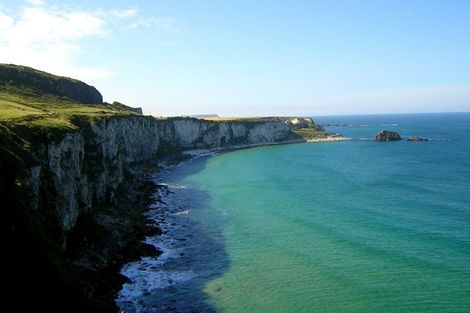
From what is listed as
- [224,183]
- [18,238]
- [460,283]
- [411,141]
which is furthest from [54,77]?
[411,141]

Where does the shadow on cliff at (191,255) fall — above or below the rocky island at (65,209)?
below

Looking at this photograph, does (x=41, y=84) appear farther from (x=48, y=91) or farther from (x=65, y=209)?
(x=65, y=209)

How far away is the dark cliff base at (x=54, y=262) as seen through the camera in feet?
90.9

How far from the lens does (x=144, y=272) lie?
43688mm

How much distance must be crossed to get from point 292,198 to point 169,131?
75604 mm

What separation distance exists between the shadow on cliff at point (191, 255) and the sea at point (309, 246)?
122 millimetres

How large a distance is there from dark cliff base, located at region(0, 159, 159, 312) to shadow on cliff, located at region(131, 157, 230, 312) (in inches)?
150

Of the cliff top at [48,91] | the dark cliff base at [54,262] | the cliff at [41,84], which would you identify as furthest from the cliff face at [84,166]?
the cliff at [41,84]

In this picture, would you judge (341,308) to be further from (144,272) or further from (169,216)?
(169,216)

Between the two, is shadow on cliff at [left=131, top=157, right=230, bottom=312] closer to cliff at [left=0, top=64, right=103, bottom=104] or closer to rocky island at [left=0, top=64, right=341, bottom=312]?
rocky island at [left=0, top=64, right=341, bottom=312]

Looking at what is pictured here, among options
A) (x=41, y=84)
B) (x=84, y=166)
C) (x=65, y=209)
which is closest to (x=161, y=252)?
(x=65, y=209)

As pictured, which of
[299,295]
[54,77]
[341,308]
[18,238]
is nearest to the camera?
[18,238]

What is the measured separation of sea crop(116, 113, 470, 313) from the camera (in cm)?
3772

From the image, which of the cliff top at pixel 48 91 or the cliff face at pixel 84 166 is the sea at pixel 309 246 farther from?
the cliff top at pixel 48 91
